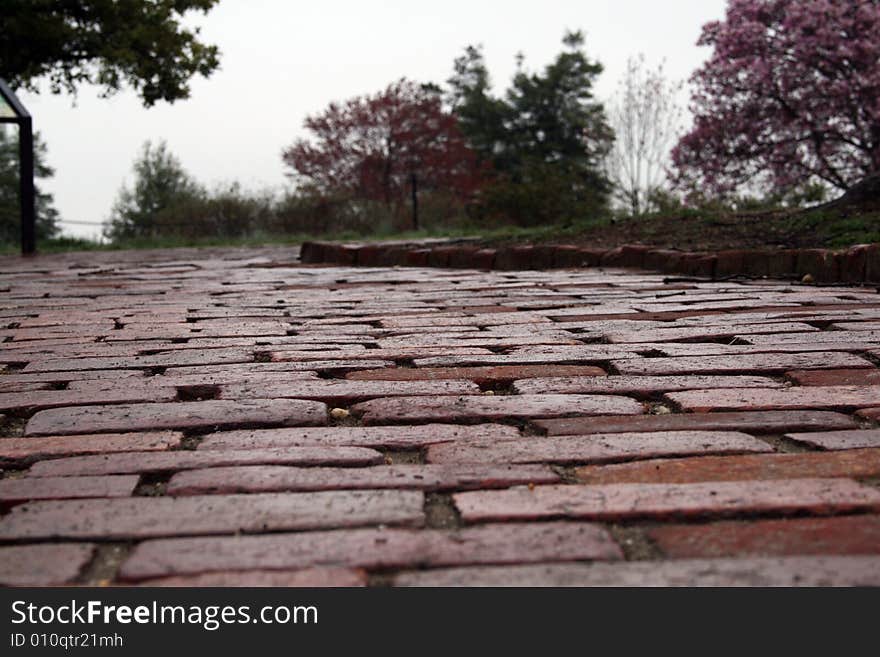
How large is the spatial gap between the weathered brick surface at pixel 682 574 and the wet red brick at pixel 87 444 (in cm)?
92

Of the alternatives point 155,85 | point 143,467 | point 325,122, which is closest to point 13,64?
point 155,85

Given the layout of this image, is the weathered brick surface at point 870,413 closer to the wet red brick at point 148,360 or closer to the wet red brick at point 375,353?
the wet red brick at point 375,353

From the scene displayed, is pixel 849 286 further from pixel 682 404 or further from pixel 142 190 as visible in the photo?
pixel 142 190

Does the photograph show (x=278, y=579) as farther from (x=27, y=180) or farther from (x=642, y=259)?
(x=27, y=180)

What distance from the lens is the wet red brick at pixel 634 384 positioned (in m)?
2.45

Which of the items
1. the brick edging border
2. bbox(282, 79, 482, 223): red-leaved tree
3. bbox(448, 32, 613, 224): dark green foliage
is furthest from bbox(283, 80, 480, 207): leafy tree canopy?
the brick edging border

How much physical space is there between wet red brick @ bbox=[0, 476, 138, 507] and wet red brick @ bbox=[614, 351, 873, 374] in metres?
1.52

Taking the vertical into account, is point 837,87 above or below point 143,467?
above

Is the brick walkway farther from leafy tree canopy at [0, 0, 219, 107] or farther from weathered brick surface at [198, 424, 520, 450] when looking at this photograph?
leafy tree canopy at [0, 0, 219, 107]

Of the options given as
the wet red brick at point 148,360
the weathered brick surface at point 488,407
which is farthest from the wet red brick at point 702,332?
the wet red brick at point 148,360

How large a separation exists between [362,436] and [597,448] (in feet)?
1.76
